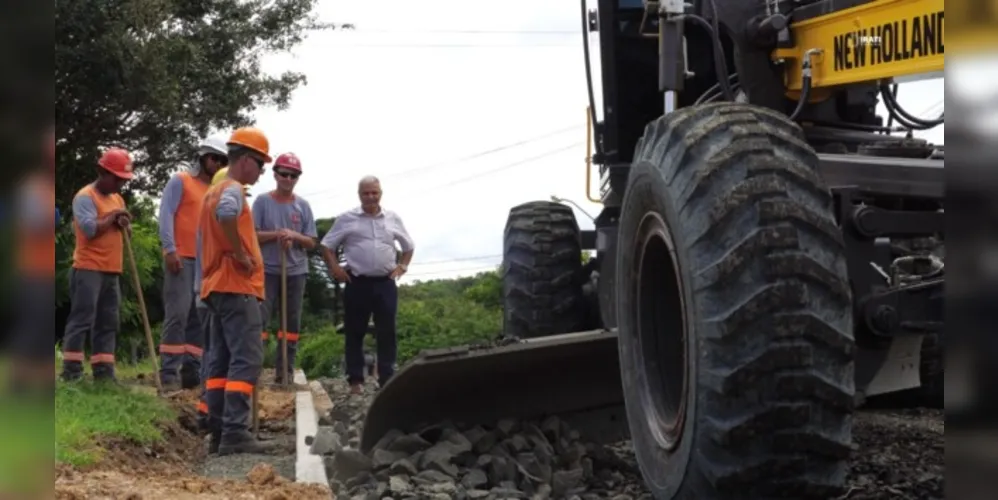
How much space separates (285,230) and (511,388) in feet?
15.5

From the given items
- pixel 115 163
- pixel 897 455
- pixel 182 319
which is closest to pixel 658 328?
pixel 897 455

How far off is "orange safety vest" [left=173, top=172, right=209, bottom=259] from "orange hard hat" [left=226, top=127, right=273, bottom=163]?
2.47 meters

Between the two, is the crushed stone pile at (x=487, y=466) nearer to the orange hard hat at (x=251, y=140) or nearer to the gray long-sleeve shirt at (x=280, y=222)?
the orange hard hat at (x=251, y=140)

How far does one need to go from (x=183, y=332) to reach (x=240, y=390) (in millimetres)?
2918

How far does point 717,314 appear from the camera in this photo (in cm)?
383

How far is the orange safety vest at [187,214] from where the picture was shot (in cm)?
941

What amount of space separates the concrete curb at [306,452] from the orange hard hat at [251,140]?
1679mm

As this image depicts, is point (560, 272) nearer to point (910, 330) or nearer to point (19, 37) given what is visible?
point (910, 330)

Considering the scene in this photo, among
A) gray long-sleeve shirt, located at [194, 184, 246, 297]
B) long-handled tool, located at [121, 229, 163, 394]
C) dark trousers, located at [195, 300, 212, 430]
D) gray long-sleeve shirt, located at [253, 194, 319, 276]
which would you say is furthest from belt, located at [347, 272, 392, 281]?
gray long-sleeve shirt, located at [194, 184, 246, 297]

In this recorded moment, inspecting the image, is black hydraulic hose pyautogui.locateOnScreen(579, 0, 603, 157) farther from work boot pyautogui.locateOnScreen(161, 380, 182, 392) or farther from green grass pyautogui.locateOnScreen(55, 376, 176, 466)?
work boot pyautogui.locateOnScreen(161, 380, 182, 392)

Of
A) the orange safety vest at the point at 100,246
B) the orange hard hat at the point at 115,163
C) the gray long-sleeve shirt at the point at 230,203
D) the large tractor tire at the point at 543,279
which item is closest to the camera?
the gray long-sleeve shirt at the point at 230,203

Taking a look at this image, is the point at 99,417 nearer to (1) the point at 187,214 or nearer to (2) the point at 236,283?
(2) the point at 236,283

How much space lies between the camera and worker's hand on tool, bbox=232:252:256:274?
6.98 metres

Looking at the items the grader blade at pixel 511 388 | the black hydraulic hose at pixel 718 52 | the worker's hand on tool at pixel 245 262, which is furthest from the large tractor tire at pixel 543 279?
the black hydraulic hose at pixel 718 52
